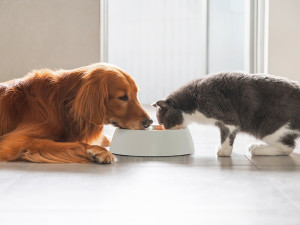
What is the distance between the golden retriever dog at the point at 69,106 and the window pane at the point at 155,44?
4.07 metres

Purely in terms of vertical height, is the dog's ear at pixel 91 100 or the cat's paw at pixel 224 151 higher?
the dog's ear at pixel 91 100

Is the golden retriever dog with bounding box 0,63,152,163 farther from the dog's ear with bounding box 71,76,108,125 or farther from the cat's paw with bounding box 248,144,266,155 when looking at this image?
the cat's paw with bounding box 248,144,266,155

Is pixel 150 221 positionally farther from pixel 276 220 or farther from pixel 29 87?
pixel 29 87

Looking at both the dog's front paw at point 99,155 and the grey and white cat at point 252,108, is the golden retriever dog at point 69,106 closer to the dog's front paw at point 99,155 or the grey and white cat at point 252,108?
the dog's front paw at point 99,155

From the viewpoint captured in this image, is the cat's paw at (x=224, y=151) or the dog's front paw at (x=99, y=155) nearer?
the dog's front paw at (x=99, y=155)

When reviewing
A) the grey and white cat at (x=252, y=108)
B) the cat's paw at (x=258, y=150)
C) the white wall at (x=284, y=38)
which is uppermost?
the white wall at (x=284, y=38)

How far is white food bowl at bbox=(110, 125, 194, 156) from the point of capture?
7.43 feet

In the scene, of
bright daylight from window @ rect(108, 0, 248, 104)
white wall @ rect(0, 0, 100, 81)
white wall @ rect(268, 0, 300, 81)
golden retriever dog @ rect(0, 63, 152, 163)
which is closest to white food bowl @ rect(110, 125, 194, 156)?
golden retriever dog @ rect(0, 63, 152, 163)

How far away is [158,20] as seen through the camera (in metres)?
6.39

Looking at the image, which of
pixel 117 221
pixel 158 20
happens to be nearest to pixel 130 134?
pixel 117 221

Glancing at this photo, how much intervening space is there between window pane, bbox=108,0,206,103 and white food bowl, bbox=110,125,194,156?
4050 millimetres

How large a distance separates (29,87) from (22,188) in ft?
2.69

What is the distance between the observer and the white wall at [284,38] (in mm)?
4258

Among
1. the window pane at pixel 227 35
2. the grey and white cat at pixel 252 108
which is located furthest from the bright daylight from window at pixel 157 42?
the grey and white cat at pixel 252 108
